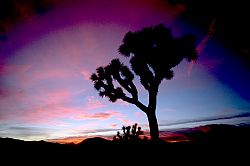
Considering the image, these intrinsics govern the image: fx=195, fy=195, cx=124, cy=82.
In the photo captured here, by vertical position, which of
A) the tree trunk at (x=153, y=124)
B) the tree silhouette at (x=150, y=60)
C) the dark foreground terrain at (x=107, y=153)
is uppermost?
the tree silhouette at (x=150, y=60)

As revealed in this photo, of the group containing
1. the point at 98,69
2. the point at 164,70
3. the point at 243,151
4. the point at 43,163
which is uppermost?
the point at 98,69

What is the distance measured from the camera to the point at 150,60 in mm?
12141

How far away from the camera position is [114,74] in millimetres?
13008

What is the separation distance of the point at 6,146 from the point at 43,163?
5.98 ft

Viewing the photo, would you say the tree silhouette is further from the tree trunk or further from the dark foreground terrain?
the dark foreground terrain

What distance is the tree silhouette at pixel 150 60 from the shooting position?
11.9m

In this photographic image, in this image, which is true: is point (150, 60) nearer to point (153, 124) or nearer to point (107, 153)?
point (153, 124)

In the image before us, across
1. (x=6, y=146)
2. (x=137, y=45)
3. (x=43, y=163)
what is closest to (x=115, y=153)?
(x=43, y=163)

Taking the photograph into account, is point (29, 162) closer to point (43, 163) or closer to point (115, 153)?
point (43, 163)

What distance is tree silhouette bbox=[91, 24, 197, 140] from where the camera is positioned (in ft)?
39.1

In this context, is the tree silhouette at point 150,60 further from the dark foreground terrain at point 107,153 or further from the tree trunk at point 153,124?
the dark foreground terrain at point 107,153

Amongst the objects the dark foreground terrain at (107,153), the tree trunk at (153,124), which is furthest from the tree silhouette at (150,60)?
the dark foreground terrain at (107,153)

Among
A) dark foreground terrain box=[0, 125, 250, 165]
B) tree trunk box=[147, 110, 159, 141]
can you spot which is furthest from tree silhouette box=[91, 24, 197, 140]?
dark foreground terrain box=[0, 125, 250, 165]

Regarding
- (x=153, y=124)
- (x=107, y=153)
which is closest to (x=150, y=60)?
(x=153, y=124)
